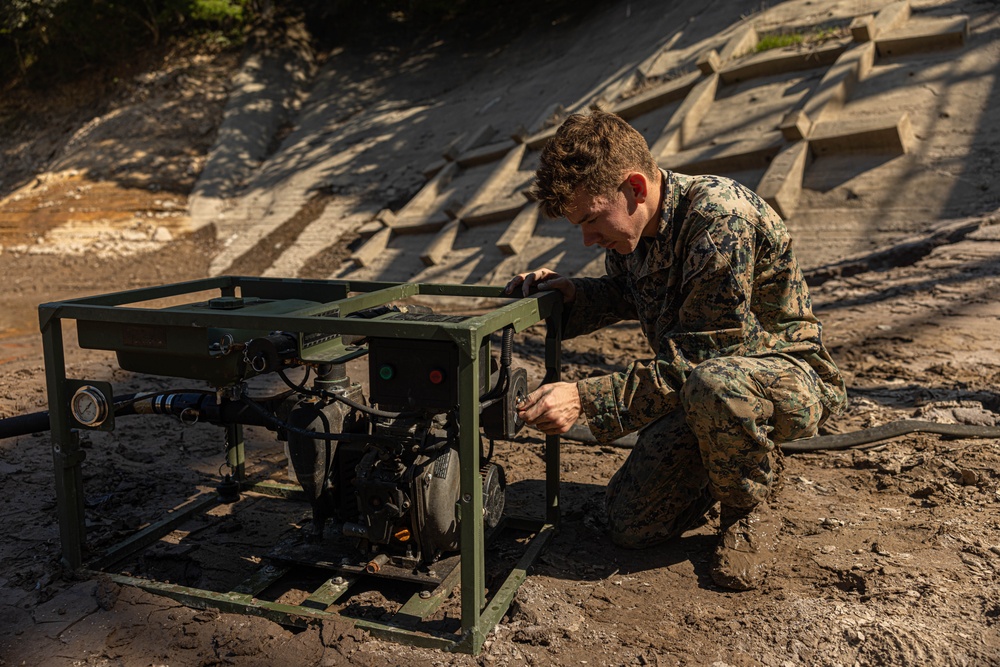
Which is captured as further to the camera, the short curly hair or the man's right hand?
the man's right hand

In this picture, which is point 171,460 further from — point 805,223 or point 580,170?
point 805,223

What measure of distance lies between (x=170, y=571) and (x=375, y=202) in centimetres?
796

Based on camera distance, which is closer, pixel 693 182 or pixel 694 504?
pixel 693 182

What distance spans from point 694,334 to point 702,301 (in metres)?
0.12

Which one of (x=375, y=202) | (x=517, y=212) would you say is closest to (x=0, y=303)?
(x=375, y=202)

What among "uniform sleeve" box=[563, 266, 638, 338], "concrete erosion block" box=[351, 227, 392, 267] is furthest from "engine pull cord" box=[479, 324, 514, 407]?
"concrete erosion block" box=[351, 227, 392, 267]

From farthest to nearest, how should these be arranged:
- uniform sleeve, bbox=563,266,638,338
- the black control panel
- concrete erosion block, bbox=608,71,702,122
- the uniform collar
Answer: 1. concrete erosion block, bbox=608,71,702,122
2. uniform sleeve, bbox=563,266,638,338
3. the uniform collar
4. the black control panel

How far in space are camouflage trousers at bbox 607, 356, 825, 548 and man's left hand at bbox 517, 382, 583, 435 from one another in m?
0.43

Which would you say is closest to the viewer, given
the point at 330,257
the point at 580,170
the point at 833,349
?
the point at 580,170

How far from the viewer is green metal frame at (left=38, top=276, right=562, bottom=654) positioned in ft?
7.89

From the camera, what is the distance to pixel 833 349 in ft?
17.0

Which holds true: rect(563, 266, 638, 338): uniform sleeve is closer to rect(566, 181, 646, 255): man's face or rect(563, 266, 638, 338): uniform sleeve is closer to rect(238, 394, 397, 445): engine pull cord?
rect(566, 181, 646, 255): man's face

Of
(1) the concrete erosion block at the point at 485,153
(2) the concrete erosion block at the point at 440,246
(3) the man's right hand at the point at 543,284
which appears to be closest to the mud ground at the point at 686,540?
(3) the man's right hand at the point at 543,284

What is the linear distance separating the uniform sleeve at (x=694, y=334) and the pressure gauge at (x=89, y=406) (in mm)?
1637
